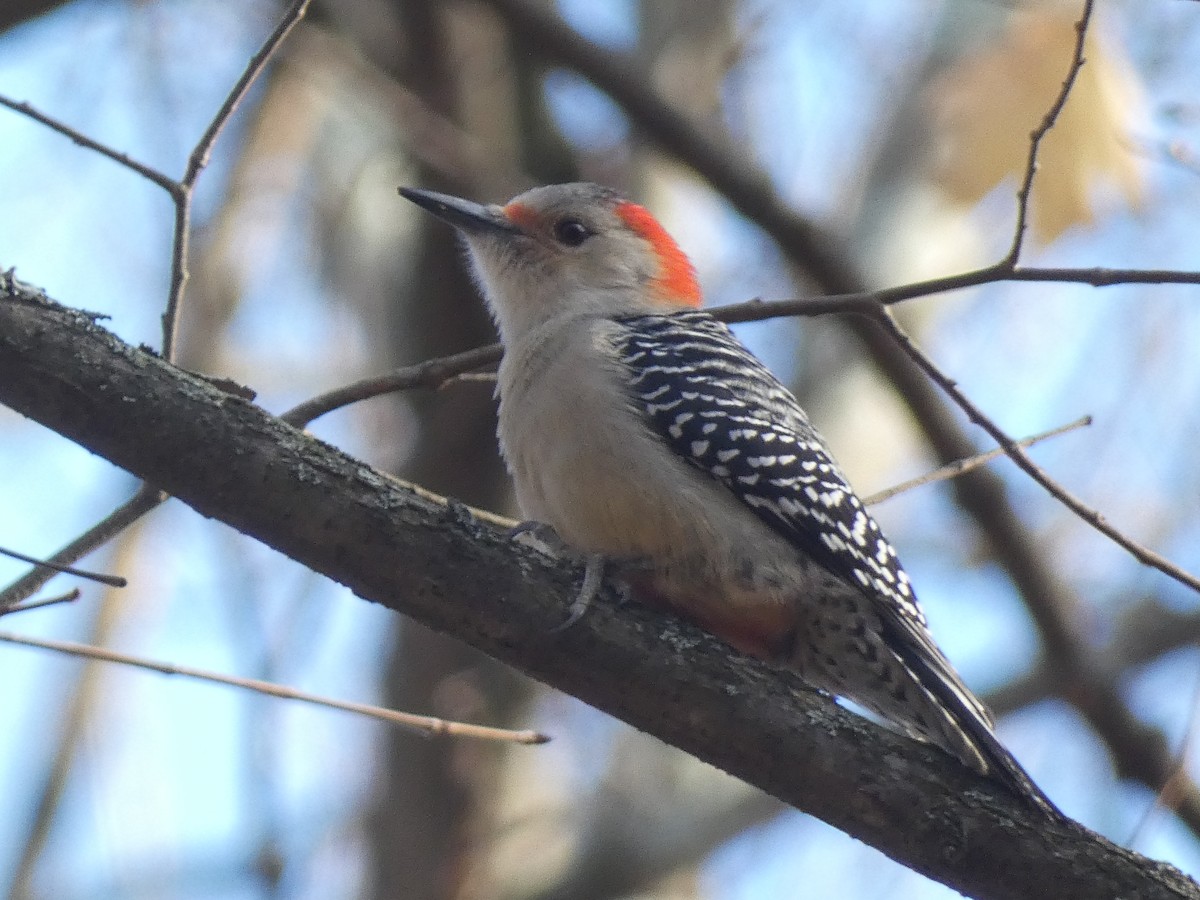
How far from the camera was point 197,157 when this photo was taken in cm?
386

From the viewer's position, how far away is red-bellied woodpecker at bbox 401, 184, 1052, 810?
14.4 ft

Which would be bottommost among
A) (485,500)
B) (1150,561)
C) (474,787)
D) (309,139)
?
(1150,561)

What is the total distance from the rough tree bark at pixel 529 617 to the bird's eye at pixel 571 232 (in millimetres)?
2545

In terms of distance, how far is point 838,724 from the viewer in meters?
3.76

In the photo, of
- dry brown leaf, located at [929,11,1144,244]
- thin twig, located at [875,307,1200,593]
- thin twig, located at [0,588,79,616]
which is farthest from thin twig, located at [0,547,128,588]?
dry brown leaf, located at [929,11,1144,244]

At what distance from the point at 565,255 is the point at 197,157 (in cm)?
234

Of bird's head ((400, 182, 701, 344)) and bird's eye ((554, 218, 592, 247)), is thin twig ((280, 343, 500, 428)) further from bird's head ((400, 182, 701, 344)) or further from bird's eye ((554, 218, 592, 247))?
bird's eye ((554, 218, 592, 247))

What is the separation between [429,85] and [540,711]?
3901 millimetres

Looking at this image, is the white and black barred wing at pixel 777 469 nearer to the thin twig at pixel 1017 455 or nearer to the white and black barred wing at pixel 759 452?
the white and black barred wing at pixel 759 452

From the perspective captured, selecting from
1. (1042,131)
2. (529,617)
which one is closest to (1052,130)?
(1042,131)

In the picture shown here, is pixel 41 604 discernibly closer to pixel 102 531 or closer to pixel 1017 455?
pixel 102 531

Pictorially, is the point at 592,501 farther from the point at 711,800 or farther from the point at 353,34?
the point at 353,34

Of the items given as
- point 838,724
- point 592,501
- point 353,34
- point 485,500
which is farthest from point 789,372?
point 838,724

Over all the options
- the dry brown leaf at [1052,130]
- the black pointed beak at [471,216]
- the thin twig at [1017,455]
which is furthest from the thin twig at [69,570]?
the dry brown leaf at [1052,130]
